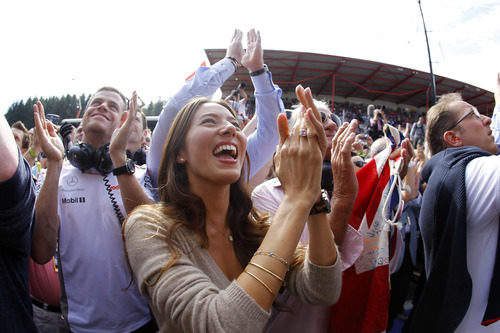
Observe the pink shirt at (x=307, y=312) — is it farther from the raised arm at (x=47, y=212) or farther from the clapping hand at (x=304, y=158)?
the raised arm at (x=47, y=212)

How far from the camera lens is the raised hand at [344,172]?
5.19 ft

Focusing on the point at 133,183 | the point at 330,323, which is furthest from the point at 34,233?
the point at 330,323

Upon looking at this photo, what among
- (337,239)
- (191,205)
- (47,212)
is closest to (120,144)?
(47,212)

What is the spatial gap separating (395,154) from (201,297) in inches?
73.9

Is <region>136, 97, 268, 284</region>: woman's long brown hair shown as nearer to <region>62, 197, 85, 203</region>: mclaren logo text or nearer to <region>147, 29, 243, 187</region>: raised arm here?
<region>147, 29, 243, 187</region>: raised arm

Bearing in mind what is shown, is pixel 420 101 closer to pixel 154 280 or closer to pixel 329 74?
pixel 329 74

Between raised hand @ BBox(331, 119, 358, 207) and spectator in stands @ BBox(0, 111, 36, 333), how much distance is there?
1406 millimetres

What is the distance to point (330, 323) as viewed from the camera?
1.64 m

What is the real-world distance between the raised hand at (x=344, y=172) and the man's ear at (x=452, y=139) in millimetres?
965

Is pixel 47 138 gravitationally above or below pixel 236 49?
below

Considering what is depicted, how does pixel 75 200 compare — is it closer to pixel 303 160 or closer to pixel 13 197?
pixel 13 197

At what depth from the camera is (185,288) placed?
903 millimetres

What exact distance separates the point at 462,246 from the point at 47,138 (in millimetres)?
2336

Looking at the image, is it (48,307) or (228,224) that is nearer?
(228,224)
